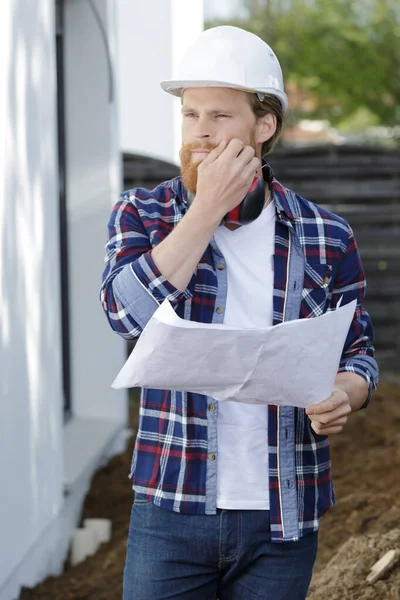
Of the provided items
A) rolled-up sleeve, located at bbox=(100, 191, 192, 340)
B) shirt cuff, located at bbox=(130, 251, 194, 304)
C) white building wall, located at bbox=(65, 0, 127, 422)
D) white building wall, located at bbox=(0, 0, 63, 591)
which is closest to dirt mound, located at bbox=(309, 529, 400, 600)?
white building wall, located at bbox=(0, 0, 63, 591)

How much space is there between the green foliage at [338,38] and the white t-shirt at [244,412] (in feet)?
66.5

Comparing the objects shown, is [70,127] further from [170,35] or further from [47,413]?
[170,35]

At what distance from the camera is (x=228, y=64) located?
2107mm

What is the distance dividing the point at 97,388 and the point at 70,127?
1.70 m

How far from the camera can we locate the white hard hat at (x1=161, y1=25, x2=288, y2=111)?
2107 mm

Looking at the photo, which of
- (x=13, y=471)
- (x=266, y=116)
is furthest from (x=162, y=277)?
(x=13, y=471)

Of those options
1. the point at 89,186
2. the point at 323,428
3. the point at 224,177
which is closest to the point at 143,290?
the point at 224,177

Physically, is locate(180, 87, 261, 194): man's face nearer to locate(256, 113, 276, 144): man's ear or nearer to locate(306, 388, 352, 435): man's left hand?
locate(256, 113, 276, 144): man's ear

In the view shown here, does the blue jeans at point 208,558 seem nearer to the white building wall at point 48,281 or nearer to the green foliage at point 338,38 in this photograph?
the white building wall at point 48,281

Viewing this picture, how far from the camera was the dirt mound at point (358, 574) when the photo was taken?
3.45m

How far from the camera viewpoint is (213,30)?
2166 millimetres

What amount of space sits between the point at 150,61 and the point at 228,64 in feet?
24.6

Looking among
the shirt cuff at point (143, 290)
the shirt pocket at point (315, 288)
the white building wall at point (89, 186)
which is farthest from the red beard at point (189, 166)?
the white building wall at point (89, 186)

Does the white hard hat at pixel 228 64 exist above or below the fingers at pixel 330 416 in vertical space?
above
